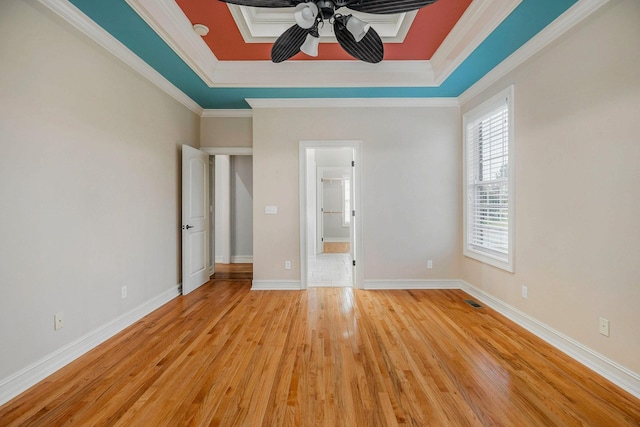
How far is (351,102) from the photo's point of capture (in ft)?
12.4

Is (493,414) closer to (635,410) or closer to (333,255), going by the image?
(635,410)

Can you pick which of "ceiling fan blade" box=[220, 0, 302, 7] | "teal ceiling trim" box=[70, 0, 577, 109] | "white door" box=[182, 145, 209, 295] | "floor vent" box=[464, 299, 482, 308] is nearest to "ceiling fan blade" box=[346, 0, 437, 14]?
"ceiling fan blade" box=[220, 0, 302, 7]

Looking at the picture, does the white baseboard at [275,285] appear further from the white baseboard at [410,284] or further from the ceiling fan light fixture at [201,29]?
the ceiling fan light fixture at [201,29]

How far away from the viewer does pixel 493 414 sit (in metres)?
1.54

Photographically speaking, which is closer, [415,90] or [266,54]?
[266,54]

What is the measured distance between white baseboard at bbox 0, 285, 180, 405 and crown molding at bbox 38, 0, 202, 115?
2.52m

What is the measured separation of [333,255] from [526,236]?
4332 millimetres

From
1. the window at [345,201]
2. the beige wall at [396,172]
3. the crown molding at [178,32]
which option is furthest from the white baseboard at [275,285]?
the window at [345,201]

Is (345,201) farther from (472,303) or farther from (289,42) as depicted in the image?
(289,42)

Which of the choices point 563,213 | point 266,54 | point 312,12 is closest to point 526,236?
point 563,213

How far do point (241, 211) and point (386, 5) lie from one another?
16.0 ft

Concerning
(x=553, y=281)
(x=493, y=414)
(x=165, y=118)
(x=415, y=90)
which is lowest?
(x=493, y=414)

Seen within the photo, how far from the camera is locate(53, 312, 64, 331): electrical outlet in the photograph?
1975 mm

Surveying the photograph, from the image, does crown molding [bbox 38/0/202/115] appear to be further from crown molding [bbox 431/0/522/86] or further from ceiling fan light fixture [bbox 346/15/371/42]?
crown molding [bbox 431/0/522/86]
